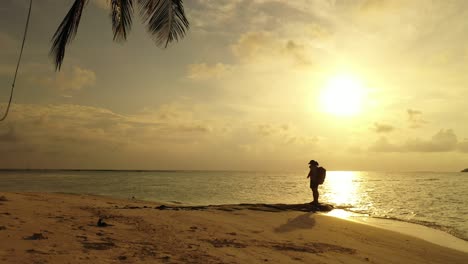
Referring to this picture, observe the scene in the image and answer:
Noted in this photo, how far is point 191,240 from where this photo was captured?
8.30 m

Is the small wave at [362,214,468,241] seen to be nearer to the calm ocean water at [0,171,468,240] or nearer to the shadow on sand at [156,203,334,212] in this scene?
the calm ocean water at [0,171,468,240]

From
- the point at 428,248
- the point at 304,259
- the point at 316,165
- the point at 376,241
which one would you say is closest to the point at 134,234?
the point at 304,259

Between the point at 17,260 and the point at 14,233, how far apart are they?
7.00 ft

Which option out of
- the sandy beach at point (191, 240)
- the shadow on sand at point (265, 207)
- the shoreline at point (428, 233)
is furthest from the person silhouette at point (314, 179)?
the sandy beach at point (191, 240)

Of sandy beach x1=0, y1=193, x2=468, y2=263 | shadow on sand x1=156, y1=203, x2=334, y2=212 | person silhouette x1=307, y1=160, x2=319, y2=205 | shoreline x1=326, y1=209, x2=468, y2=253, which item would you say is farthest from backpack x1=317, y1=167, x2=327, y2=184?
sandy beach x1=0, y1=193, x2=468, y2=263

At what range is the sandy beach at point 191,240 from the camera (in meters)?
6.46

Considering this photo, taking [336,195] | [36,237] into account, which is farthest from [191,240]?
[336,195]

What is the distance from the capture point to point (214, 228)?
33.7 feet

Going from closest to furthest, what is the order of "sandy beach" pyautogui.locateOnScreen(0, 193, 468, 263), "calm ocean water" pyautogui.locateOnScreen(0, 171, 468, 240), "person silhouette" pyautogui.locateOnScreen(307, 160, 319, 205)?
"sandy beach" pyautogui.locateOnScreen(0, 193, 468, 263)
"person silhouette" pyautogui.locateOnScreen(307, 160, 319, 205)
"calm ocean water" pyautogui.locateOnScreen(0, 171, 468, 240)

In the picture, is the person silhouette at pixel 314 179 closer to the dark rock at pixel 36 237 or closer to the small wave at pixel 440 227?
the small wave at pixel 440 227

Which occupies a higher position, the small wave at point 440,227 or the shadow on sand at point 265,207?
the shadow on sand at point 265,207

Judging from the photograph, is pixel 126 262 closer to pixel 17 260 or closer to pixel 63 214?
pixel 17 260

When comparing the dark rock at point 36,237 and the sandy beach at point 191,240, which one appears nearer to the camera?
the sandy beach at point 191,240

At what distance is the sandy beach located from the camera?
21.2 ft
